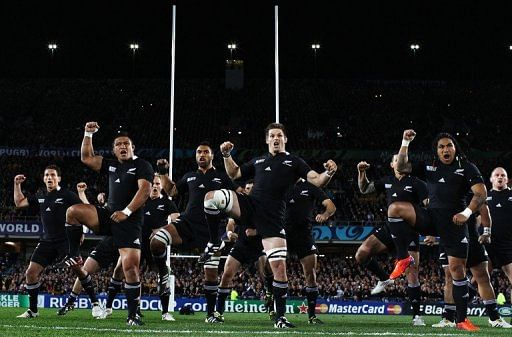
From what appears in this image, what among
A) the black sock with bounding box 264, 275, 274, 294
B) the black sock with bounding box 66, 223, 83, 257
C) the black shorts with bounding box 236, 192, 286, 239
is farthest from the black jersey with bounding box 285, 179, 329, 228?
the black sock with bounding box 66, 223, 83, 257

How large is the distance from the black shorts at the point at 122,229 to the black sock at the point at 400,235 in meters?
3.81

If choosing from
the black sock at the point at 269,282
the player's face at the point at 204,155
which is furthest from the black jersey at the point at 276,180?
the black sock at the point at 269,282

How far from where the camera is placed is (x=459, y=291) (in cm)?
1008

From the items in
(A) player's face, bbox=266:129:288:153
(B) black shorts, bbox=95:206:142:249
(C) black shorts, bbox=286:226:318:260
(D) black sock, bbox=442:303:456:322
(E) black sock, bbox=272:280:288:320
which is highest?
(A) player's face, bbox=266:129:288:153

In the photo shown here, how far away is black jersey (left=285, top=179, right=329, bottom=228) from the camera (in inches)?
506

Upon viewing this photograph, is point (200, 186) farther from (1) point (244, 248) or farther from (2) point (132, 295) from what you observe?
(2) point (132, 295)

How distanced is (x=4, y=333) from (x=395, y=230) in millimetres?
6114

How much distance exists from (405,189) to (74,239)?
556cm

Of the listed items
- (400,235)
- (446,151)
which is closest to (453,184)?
(446,151)

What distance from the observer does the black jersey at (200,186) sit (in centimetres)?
1240

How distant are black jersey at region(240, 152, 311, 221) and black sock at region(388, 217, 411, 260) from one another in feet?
6.51

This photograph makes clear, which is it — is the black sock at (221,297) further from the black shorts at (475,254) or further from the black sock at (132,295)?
the black shorts at (475,254)

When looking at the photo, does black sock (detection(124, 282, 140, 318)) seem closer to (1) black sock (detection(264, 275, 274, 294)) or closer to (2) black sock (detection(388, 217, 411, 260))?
(2) black sock (detection(388, 217, 411, 260))

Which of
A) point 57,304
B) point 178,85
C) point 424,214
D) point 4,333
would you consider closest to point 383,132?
point 178,85
